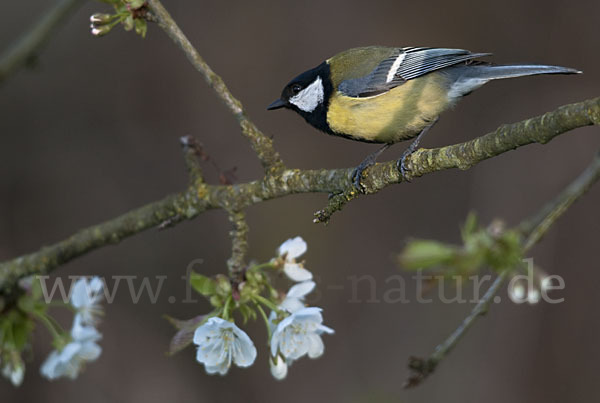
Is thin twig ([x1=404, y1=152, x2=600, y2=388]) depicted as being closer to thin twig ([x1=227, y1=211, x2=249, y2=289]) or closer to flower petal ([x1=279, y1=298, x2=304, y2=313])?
flower petal ([x1=279, y1=298, x2=304, y2=313])

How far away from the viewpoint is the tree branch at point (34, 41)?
315 centimetres

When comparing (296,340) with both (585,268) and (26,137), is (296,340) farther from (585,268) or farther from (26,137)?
(26,137)

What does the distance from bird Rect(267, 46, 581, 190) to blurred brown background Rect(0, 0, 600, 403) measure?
1781 mm

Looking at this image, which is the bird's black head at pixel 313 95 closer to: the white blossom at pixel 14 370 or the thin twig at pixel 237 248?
the thin twig at pixel 237 248

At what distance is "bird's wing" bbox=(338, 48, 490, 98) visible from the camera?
3109 mm

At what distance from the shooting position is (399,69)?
318 cm

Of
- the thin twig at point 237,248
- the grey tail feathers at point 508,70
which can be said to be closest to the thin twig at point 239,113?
the thin twig at point 237,248

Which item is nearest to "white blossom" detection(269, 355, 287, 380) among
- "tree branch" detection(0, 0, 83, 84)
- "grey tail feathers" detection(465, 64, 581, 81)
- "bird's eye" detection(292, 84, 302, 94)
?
"grey tail feathers" detection(465, 64, 581, 81)

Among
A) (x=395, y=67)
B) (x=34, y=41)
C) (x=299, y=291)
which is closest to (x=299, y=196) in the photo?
(x=395, y=67)

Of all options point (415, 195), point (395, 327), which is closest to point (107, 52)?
point (415, 195)

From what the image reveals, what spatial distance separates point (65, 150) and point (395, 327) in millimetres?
3015

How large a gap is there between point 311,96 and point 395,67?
0.46 meters

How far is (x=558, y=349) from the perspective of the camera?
4.64 meters

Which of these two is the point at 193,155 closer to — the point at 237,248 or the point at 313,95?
the point at 237,248
